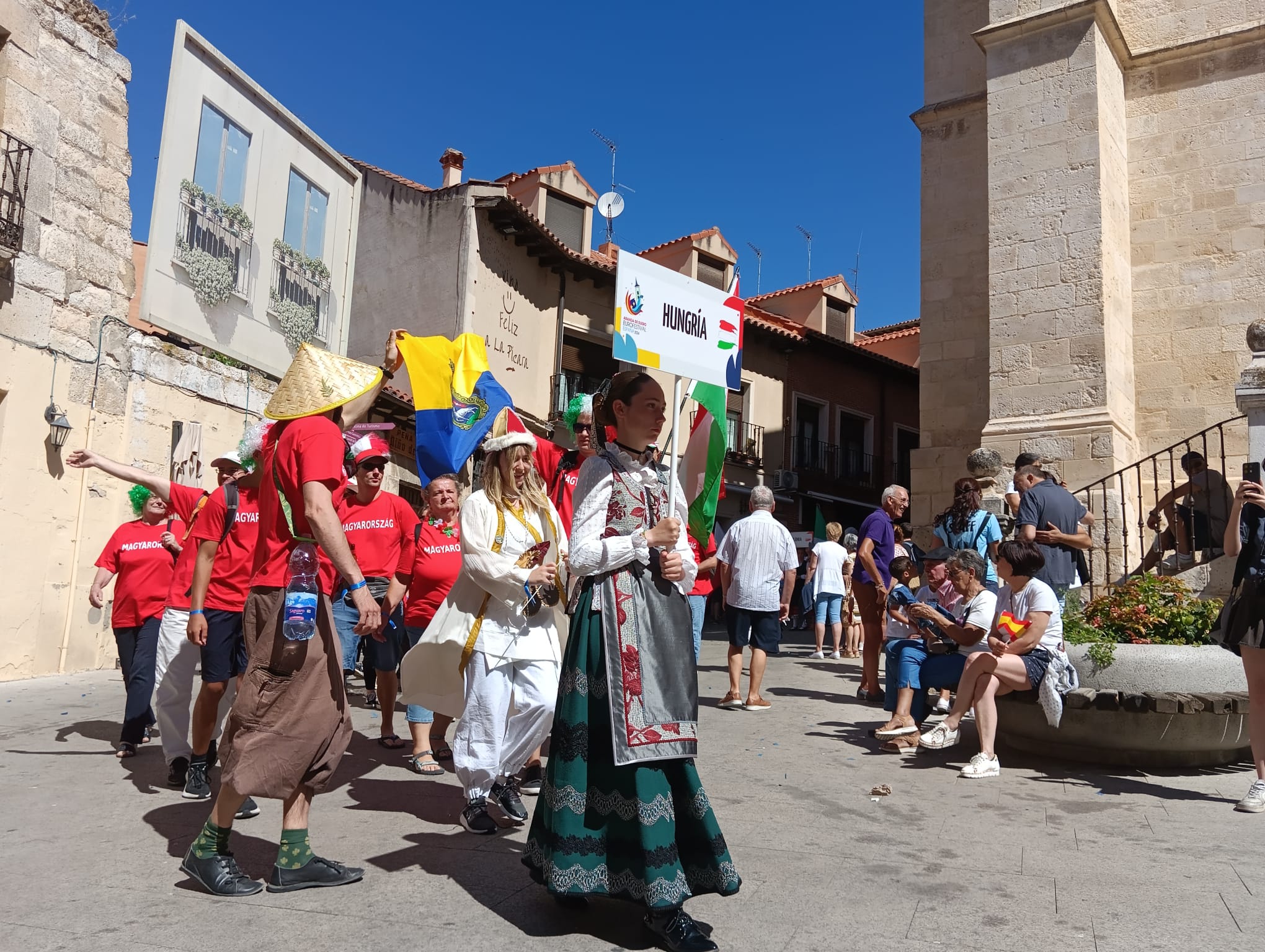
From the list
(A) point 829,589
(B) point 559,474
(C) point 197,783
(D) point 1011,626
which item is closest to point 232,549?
(C) point 197,783

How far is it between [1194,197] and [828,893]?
12113 millimetres

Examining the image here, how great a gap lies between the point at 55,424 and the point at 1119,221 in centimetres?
1245

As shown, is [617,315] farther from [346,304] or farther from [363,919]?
[346,304]

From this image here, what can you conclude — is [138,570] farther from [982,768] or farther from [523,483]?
[982,768]

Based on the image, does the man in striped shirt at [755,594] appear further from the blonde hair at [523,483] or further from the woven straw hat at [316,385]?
the woven straw hat at [316,385]

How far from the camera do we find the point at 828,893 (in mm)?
3381

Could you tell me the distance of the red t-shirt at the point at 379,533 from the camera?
6441mm

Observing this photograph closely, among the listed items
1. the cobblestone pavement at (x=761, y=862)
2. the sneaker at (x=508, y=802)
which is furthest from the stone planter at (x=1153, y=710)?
the sneaker at (x=508, y=802)

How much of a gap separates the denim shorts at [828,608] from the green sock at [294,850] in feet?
31.4

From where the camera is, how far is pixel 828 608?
40.9ft

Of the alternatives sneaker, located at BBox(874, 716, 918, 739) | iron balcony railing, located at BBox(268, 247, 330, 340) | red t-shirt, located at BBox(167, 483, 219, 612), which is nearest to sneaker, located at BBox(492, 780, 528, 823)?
red t-shirt, located at BBox(167, 483, 219, 612)

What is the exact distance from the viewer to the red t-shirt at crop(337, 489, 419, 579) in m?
6.44

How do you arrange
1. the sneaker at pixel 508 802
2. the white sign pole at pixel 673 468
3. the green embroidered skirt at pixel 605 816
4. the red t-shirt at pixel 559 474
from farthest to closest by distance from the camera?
the red t-shirt at pixel 559 474
the sneaker at pixel 508 802
the white sign pole at pixel 673 468
the green embroidered skirt at pixel 605 816

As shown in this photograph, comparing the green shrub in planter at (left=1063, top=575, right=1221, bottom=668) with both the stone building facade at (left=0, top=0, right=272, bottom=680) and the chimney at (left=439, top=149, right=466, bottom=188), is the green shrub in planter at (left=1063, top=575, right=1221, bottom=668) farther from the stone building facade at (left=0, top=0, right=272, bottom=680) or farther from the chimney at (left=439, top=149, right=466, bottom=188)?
the chimney at (left=439, top=149, right=466, bottom=188)
